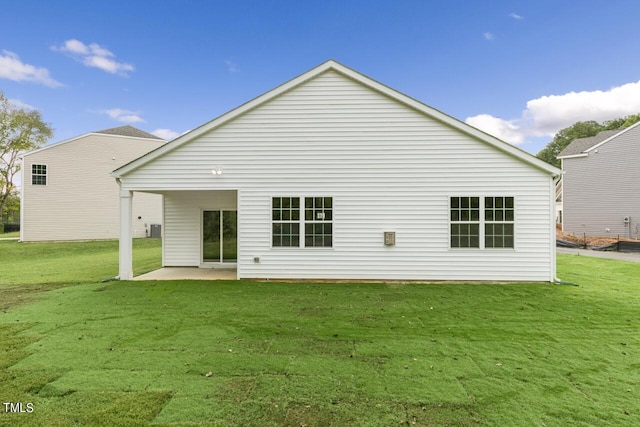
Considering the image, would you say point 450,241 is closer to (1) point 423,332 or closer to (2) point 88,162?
(1) point 423,332

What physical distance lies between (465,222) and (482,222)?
462 millimetres

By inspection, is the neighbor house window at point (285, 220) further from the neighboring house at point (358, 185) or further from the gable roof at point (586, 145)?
the gable roof at point (586, 145)

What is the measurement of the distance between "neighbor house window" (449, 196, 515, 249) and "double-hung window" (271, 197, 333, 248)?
3635 millimetres

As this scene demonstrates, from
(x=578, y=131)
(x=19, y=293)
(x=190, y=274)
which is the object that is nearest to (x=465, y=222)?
(x=190, y=274)

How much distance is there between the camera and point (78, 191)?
23.1 m

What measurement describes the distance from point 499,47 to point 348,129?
1503 cm

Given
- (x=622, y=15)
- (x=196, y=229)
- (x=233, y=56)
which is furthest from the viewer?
(x=233, y=56)

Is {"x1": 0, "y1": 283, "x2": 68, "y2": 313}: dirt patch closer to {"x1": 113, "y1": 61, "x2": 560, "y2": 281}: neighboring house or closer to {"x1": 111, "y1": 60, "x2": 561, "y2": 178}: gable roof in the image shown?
{"x1": 113, "y1": 61, "x2": 560, "y2": 281}: neighboring house

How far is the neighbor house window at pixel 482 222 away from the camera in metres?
9.20

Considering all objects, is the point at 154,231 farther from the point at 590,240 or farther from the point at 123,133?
the point at 590,240

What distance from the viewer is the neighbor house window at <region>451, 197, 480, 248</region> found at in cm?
928

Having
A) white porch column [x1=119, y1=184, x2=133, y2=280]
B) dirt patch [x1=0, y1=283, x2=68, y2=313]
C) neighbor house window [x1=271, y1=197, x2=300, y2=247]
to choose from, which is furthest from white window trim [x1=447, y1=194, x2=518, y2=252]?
dirt patch [x1=0, y1=283, x2=68, y2=313]

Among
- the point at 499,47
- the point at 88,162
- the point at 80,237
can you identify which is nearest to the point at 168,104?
the point at 88,162

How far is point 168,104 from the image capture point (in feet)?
85.3
